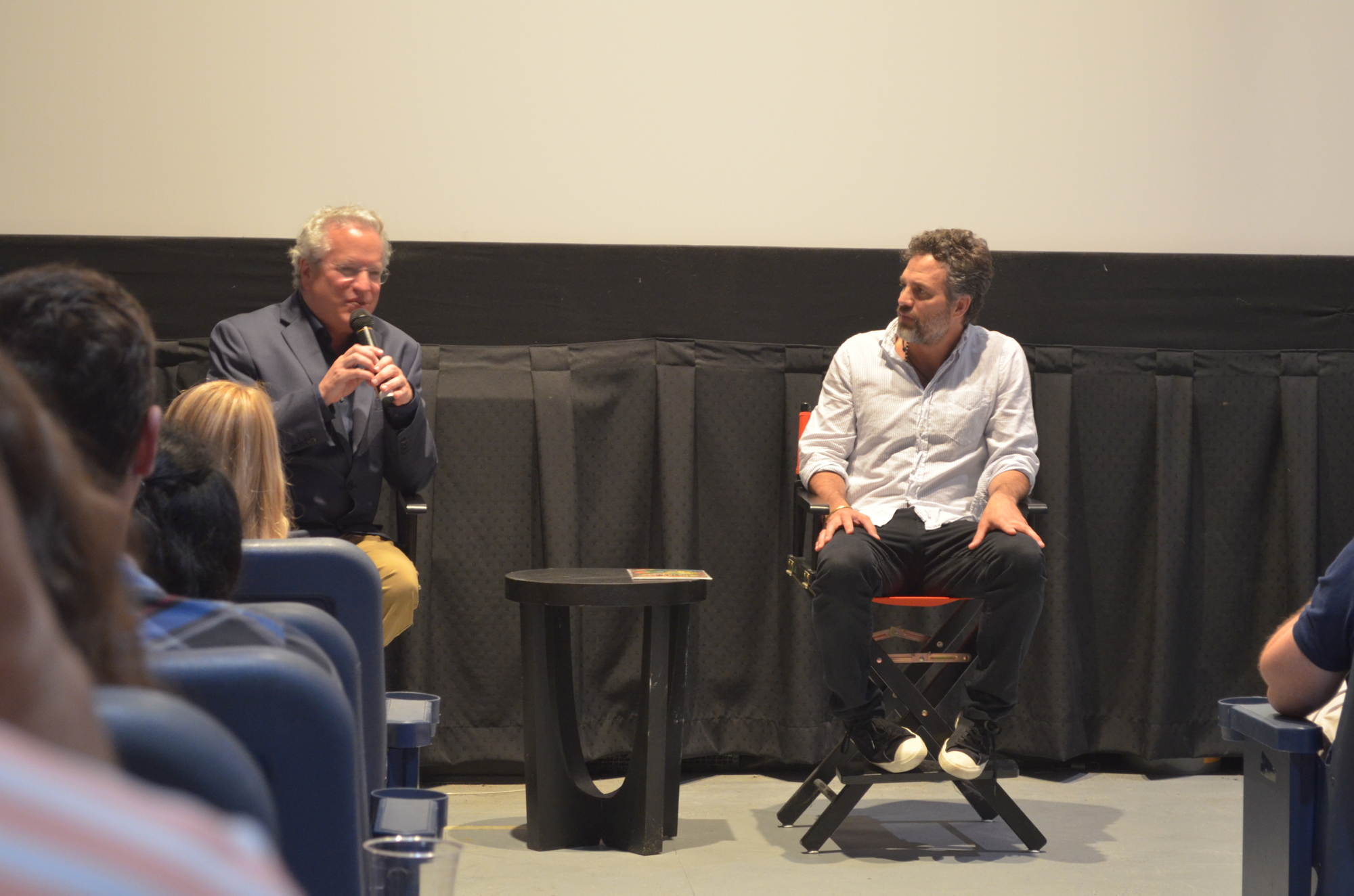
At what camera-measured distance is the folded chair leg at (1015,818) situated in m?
2.95

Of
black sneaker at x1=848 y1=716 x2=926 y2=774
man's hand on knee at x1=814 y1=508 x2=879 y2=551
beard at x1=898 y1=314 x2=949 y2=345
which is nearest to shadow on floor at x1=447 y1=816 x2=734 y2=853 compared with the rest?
black sneaker at x1=848 y1=716 x2=926 y2=774

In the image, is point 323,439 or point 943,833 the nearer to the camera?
point 323,439

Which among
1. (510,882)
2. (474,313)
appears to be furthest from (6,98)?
(510,882)

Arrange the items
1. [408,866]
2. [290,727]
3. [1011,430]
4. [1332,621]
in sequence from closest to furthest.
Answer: [290,727], [408,866], [1332,621], [1011,430]

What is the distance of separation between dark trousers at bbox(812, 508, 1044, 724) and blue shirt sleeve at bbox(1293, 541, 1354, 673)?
132 centimetres

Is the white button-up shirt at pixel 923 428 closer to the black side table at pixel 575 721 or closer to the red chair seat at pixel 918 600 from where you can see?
the red chair seat at pixel 918 600

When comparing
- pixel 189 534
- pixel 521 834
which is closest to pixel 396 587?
pixel 521 834

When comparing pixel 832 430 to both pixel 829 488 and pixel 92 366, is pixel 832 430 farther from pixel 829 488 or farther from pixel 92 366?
pixel 92 366

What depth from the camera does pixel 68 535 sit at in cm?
53

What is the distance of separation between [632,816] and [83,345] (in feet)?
7.24

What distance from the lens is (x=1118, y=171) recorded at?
385cm

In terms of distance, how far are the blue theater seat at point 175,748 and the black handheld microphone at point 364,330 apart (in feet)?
7.81

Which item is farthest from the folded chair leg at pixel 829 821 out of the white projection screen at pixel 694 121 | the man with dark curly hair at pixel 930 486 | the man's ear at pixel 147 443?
the man's ear at pixel 147 443

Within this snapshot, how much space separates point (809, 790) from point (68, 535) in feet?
9.17
